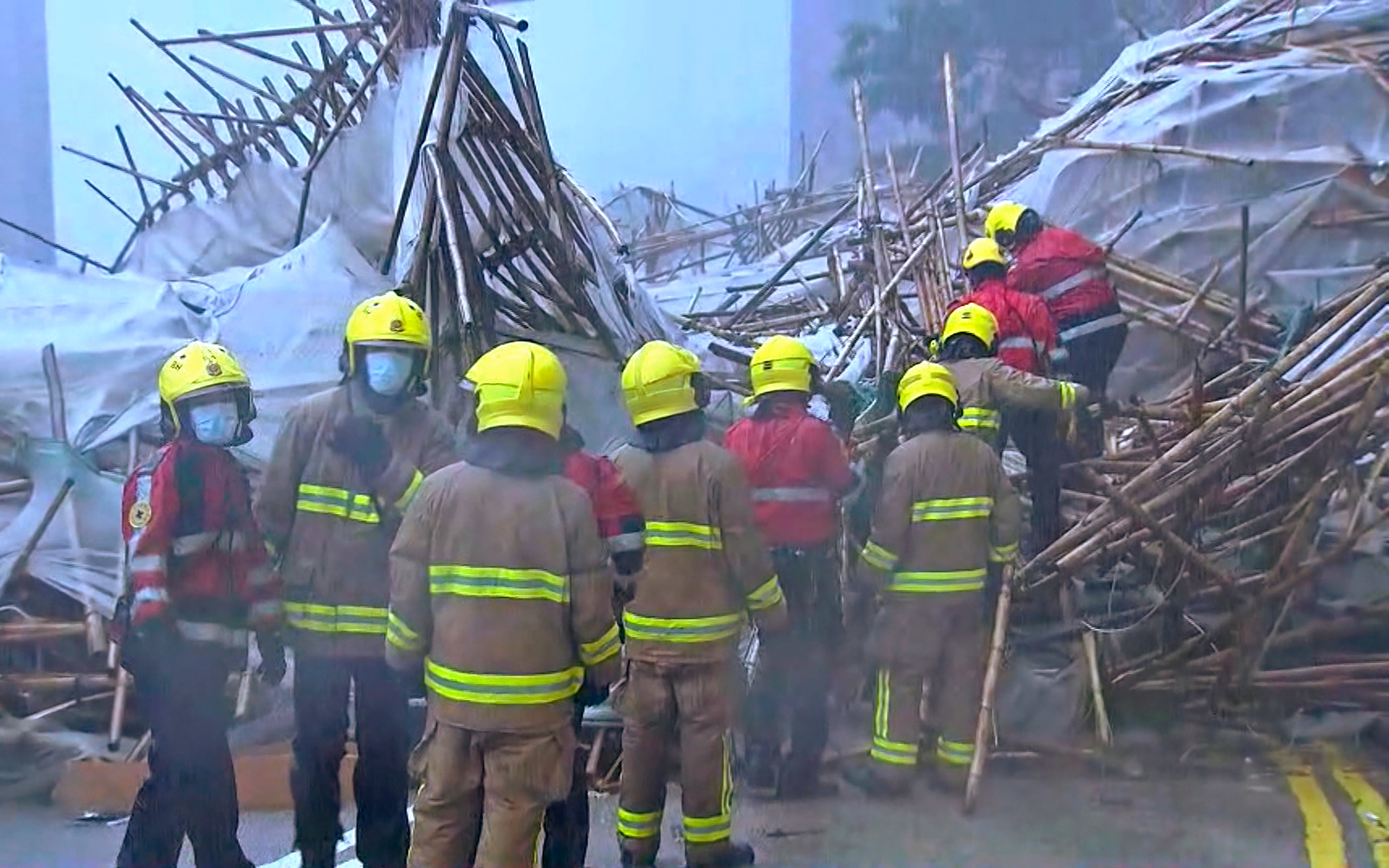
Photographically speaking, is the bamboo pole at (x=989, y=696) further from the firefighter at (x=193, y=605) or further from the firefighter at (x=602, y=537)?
the firefighter at (x=193, y=605)

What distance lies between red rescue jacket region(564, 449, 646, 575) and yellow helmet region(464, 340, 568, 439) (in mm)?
610

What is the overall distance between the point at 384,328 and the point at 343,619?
1.04 m

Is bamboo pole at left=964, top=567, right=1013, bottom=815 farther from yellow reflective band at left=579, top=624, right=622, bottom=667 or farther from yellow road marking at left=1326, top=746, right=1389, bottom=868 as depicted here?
yellow reflective band at left=579, top=624, right=622, bottom=667

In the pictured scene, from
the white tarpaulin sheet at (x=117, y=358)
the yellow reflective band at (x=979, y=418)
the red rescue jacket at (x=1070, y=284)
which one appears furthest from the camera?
the red rescue jacket at (x=1070, y=284)

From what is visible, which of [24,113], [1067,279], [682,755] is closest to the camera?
[682,755]

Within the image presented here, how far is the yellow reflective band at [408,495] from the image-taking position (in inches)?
177

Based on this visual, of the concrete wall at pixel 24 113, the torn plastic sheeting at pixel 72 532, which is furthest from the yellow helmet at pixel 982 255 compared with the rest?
the concrete wall at pixel 24 113

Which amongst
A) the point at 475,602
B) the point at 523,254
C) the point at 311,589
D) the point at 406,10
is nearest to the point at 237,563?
the point at 311,589

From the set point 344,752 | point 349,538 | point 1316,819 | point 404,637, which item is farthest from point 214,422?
point 1316,819

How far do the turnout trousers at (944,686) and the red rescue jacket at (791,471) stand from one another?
0.65 m

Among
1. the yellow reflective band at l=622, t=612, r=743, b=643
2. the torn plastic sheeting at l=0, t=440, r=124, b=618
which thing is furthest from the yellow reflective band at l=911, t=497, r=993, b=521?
the torn plastic sheeting at l=0, t=440, r=124, b=618

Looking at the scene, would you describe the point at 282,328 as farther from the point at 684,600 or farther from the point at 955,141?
the point at 955,141

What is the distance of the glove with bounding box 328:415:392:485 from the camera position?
4453 mm

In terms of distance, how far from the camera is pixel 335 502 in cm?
448
